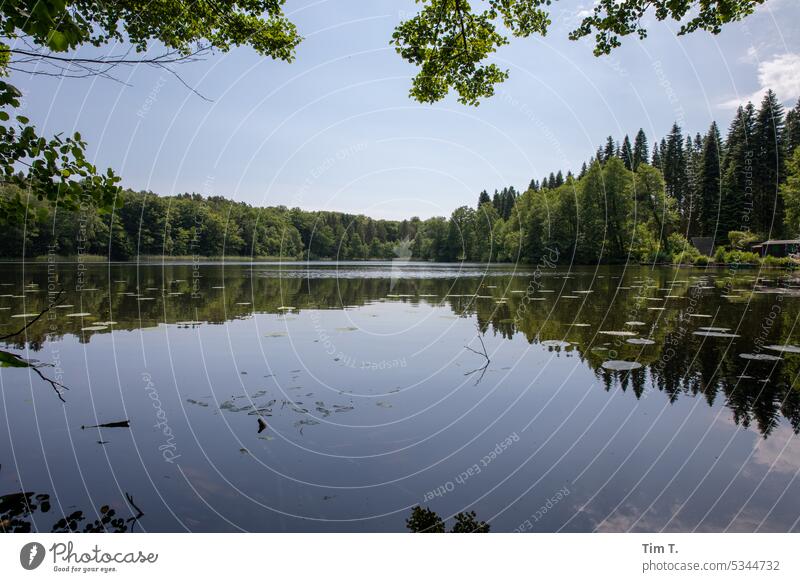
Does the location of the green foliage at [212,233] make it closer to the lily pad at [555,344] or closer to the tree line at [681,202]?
the tree line at [681,202]

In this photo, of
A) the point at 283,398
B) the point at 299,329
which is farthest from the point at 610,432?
the point at 299,329

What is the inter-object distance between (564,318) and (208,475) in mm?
13574

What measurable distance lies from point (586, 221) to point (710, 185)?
18.8 metres

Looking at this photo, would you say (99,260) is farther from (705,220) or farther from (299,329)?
(705,220)

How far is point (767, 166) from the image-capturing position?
228ft

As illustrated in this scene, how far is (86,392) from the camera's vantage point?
7844mm

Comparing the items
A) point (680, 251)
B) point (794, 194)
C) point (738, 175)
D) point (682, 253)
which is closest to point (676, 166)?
point (738, 175)

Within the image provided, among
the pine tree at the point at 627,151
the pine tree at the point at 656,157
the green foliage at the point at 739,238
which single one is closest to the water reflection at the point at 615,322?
the green foliage at the point at 739,238

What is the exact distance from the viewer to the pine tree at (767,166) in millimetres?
66000

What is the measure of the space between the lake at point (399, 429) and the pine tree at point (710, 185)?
231 feet

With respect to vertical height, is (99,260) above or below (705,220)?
below

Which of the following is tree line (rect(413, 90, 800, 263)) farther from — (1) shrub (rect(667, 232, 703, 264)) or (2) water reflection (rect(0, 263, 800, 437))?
(2) water reflection (rect(0, 263, 800, 437))

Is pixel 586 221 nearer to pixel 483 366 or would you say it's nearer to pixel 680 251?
pixel 680 251

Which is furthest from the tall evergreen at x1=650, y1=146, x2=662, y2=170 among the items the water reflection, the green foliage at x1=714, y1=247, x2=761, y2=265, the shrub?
the water reflection
